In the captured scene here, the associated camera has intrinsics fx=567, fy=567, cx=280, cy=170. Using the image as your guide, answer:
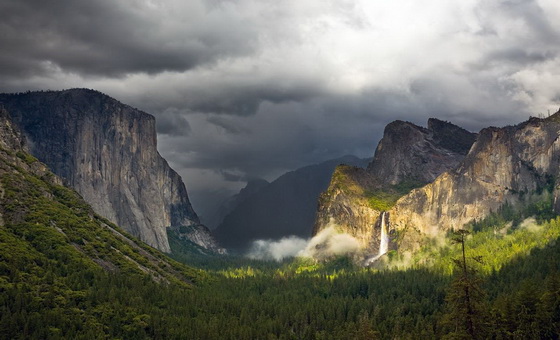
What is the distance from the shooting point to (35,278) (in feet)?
575

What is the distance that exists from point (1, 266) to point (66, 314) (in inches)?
1106

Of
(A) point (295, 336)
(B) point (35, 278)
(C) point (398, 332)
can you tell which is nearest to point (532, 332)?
(C) point (398, 332)

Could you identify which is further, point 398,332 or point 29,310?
point 398,332

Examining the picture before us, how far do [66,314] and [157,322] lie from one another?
2827cm

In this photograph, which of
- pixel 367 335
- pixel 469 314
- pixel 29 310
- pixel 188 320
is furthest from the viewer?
pixel 188 320

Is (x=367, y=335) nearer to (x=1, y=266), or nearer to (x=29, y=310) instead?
(x=29, y=310)

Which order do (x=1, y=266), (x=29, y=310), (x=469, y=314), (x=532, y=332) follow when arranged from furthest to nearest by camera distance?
(x=1, y=266), (x=29, y=310), (x=532, y=332), (x=469, y=314)

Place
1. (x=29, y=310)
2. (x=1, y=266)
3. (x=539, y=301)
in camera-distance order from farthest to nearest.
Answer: (x=1, y=266) → (x=29, y=310) → (x=539, y=301)

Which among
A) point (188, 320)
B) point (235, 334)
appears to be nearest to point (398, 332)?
point (235, 334)

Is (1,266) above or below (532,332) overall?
above

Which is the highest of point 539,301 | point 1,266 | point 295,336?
point 1,266

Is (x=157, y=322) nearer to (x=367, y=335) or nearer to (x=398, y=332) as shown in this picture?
(x=398, y=332)

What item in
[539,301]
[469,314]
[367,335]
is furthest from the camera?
[539,301]

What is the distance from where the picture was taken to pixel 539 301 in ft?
456
